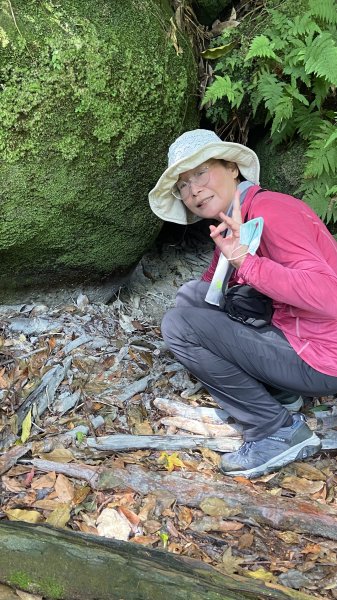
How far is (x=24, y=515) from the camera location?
264cm

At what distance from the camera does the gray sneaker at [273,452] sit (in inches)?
126

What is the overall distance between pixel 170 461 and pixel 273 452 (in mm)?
613

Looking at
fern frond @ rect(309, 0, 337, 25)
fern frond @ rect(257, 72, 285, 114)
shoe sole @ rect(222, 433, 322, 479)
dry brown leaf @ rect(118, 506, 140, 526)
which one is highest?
fern frond @ rect(309, 0, 337, 25)

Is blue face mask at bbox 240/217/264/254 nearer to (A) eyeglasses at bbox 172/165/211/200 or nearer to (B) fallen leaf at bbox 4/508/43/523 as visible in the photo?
(A) eyeglasses at bbox 172/165/211/200

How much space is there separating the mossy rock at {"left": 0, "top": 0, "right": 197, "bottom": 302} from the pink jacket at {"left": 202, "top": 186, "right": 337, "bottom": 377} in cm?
138

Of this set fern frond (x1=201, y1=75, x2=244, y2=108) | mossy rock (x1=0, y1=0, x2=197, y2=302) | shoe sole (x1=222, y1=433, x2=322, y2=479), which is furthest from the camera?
fern frond (x1=201, y1=75, x2=244, y2=108)

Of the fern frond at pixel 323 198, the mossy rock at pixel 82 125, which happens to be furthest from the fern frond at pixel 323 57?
the mossy rock at pixel 82 125

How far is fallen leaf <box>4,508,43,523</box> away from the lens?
2.62 m

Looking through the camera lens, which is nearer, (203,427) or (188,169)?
(188,169)

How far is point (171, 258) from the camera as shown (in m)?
5.55

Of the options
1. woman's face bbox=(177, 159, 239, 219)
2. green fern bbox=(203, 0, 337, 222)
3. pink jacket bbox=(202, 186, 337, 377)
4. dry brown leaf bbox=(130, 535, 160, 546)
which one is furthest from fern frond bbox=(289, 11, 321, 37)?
dry brown leaf bbox=(130, 535, 160, 546)

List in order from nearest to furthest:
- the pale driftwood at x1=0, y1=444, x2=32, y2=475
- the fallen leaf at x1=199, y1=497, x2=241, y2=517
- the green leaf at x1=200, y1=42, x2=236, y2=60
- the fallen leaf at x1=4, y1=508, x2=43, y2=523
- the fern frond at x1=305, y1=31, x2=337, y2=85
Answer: the fallen leaf at x1=4, y1=508, x2=43, y2=523 → the fallen leaf at x1=199, y1=497, x2=241, y2=517 → the pale driftwood at x1=0, y1=444, x2=32, y2=475 → the fern frond at x1=305, y1=31, x2=337, y2=85 → the green leaf at x1=200, y1=42, x2=236, y2=60

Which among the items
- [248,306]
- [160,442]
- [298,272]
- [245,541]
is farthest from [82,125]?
[245,541]

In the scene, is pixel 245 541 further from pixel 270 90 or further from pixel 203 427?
pixel 270 90
